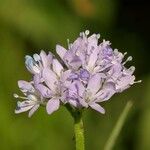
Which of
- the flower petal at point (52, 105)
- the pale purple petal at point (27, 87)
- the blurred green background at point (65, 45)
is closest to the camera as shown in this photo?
the flower petal at point (52, 105)

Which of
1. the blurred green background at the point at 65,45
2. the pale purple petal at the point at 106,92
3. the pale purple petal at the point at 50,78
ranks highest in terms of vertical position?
the blurred green background at the point at 65,45

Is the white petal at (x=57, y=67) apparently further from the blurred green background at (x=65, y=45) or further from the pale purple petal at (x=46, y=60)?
the blurred green background at (x=65, y=45)

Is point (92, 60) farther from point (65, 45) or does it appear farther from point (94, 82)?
point (65, 45)

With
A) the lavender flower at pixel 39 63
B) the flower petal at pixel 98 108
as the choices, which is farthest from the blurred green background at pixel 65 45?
the flower petal at pixel 98 108

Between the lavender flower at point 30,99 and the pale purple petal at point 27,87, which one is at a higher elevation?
the pale purple petal at point 27,87

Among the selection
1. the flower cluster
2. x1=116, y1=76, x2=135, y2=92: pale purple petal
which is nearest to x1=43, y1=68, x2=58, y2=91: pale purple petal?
the flower cluster

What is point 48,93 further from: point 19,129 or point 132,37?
point 132,37
